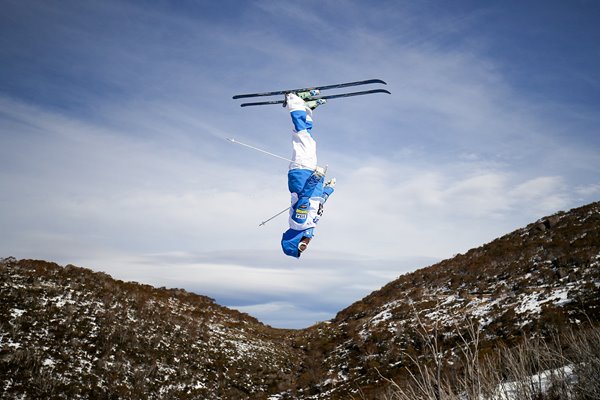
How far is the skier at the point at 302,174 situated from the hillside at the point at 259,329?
503cm

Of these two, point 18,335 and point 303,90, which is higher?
point 303,90

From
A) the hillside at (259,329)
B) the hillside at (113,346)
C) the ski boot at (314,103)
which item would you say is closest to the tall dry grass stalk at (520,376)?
the hillside at (259,329)

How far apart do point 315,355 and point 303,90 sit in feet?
59.5

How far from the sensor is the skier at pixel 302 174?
22.2ft

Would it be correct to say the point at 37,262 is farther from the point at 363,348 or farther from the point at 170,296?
the point at 363,348

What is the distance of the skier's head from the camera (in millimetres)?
7293

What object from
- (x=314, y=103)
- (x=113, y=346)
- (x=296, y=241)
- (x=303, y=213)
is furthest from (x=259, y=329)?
(x=314, y=103)

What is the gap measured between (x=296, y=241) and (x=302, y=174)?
129 centimetres

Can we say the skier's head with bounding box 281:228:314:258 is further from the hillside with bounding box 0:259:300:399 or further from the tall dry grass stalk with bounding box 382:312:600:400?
the hillside with bounding box 0:259:300:399

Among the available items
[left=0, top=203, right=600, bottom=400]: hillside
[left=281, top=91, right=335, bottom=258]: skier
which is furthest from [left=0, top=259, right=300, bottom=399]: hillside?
[left=281, top=91, right=335, bottom=258]: skier

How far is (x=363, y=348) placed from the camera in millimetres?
19344

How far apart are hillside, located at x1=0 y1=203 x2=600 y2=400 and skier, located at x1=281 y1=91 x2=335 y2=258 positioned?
503cm

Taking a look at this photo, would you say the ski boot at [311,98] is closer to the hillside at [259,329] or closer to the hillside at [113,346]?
the hillside at [259,329]

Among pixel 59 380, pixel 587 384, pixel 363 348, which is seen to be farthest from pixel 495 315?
pixel 59 380
